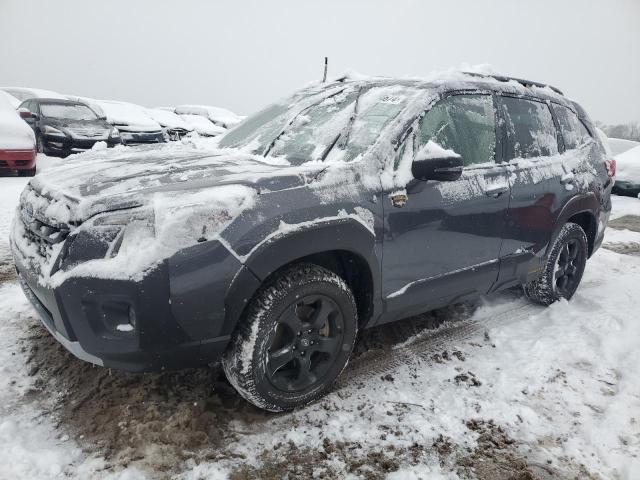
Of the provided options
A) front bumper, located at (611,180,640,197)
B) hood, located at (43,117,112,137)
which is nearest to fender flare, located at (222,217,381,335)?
front bumper, located at (611,180,640,197)

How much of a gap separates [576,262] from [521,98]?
1536mm

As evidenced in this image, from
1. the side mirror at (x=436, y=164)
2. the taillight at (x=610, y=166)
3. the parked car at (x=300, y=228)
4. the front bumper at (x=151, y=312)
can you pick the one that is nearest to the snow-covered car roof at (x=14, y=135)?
the parked car at (x=300, y=228)

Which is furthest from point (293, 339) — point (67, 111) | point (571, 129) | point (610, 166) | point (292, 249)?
point (67, 111)

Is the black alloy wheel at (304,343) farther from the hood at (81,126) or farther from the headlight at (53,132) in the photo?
the hood at (81,126)

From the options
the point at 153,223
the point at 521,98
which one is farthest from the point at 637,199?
the point at 153,223

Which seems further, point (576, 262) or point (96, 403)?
point (576, 262)

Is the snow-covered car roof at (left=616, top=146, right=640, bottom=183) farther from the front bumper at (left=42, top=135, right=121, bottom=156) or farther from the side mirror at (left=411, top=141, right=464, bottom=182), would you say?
the front bumper at (left=42, top=135, right=121, bottom=156)

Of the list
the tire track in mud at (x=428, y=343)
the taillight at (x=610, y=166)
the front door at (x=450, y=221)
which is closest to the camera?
the front door at (x=450, y=221)

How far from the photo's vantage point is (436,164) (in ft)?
8.05

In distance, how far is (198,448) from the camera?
7.07 ft

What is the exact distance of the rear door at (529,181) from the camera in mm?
3213

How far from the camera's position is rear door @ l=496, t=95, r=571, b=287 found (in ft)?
10.5

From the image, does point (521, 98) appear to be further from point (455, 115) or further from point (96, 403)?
point (96, 403)

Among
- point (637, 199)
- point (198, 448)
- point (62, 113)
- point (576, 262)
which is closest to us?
point (198, 448)
